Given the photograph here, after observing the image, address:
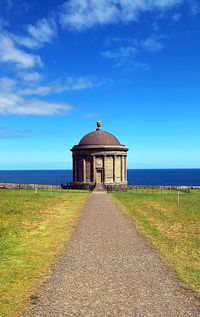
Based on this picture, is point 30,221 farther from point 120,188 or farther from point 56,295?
point 120,188

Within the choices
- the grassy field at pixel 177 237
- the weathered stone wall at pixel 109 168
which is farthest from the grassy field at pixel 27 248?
the weathered stone wall at pixel 109 168

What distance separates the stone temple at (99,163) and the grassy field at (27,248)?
109 ft

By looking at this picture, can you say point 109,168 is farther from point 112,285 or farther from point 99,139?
point 112,285

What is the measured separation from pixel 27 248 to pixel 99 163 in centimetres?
4730

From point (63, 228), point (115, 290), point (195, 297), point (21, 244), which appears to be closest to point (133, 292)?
point (115, 290)

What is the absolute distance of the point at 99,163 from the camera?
63375 mm

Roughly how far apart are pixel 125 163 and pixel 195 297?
56814 mm

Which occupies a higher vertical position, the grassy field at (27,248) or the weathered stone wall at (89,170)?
the weathered stone wall at (89,170)

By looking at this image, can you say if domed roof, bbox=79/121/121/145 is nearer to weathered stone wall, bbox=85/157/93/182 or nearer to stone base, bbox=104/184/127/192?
weathered stone wall, bbox=85/157/93/182

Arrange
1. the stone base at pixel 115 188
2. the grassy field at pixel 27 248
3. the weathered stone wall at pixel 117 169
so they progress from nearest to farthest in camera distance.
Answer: the grassy field at pixel 27 248 → the stone base at pixel 115 188 → the weathered stone wall at pixel 117 169

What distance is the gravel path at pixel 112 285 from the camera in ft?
30.3

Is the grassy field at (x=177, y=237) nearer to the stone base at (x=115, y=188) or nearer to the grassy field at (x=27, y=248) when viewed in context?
the grassy field at (x=27, y=248)

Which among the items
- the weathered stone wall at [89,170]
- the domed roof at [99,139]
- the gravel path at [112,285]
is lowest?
the gravel path at [112,285]

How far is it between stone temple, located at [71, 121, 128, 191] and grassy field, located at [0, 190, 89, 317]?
33.1m
